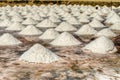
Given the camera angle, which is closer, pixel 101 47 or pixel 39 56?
pixel 39 56

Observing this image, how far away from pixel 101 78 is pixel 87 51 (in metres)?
1.83

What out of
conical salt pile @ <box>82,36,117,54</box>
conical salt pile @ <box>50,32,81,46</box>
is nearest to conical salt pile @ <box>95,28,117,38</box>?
conical salt pile @ <box>50,32,81,46</box>

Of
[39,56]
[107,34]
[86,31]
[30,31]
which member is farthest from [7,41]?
[107,34]

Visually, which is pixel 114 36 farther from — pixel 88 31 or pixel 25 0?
pixel 25 0

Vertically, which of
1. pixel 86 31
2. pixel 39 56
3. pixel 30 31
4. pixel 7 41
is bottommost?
pixel 39 56

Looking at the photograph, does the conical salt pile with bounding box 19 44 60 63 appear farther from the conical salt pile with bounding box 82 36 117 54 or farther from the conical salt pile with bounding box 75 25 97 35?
the conical salt pile with bounding box 75 25 97 35

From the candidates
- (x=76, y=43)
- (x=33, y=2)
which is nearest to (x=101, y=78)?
(x=76, y=43)

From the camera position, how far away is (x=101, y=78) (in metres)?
5.02

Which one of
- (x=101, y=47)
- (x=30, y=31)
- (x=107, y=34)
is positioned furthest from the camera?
(x=30, y=31)

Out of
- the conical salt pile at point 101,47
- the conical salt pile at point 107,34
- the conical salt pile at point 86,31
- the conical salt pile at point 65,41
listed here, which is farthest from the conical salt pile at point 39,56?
the conical salt pile at point 86,31

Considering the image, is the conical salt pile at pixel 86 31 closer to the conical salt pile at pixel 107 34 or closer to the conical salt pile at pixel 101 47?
the conical salt pile at pixel 107 34

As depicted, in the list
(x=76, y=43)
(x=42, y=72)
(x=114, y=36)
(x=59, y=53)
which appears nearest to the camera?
(x=42, y=72)

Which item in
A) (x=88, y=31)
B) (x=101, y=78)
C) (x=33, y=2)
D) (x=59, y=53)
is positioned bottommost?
(x=101, y=78)

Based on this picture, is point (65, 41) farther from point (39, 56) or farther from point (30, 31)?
point (30, 31)
